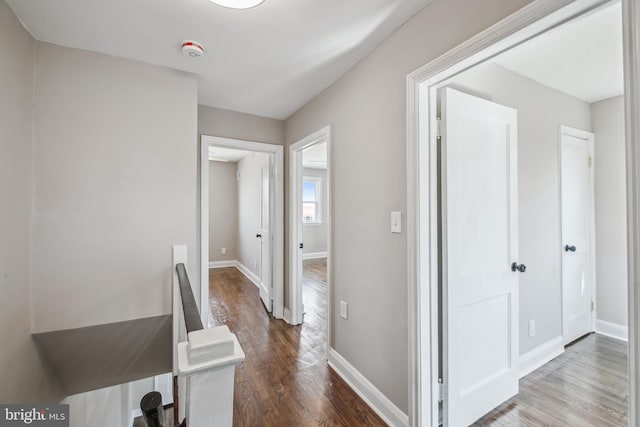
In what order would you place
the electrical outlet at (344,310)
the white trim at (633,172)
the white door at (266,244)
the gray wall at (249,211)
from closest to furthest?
1. the white trim at (633,172)
2. the electrical outlet at (344,310)
3. the white door at (266,244)
4. the gray wall at (249,211)

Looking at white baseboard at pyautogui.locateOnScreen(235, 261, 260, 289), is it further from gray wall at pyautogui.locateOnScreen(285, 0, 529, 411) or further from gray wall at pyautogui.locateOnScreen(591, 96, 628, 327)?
gray wall at pyautogui.locateOnScreen(591, 96, 628, 327)

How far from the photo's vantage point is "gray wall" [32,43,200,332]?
5.51ft

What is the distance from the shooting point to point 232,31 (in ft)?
5.24

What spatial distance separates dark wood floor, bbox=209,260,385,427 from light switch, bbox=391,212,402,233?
124cm

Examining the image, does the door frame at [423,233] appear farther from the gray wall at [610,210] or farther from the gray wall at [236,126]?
the gray wall at [610,210]

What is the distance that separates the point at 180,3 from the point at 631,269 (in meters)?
2.19

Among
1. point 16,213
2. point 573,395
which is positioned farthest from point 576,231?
point 16,213

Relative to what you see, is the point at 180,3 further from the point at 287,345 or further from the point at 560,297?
the point at 560,297

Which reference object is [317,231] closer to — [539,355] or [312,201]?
[312,201]

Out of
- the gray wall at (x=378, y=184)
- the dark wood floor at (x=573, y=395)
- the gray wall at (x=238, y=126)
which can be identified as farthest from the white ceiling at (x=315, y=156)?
the dark wood floor at (x=573, y=395)

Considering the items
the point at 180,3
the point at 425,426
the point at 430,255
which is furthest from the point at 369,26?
the point at 425,426

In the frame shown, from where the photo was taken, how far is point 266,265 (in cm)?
356

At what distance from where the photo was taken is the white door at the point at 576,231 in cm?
254

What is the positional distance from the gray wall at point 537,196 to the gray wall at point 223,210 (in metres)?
5.47
